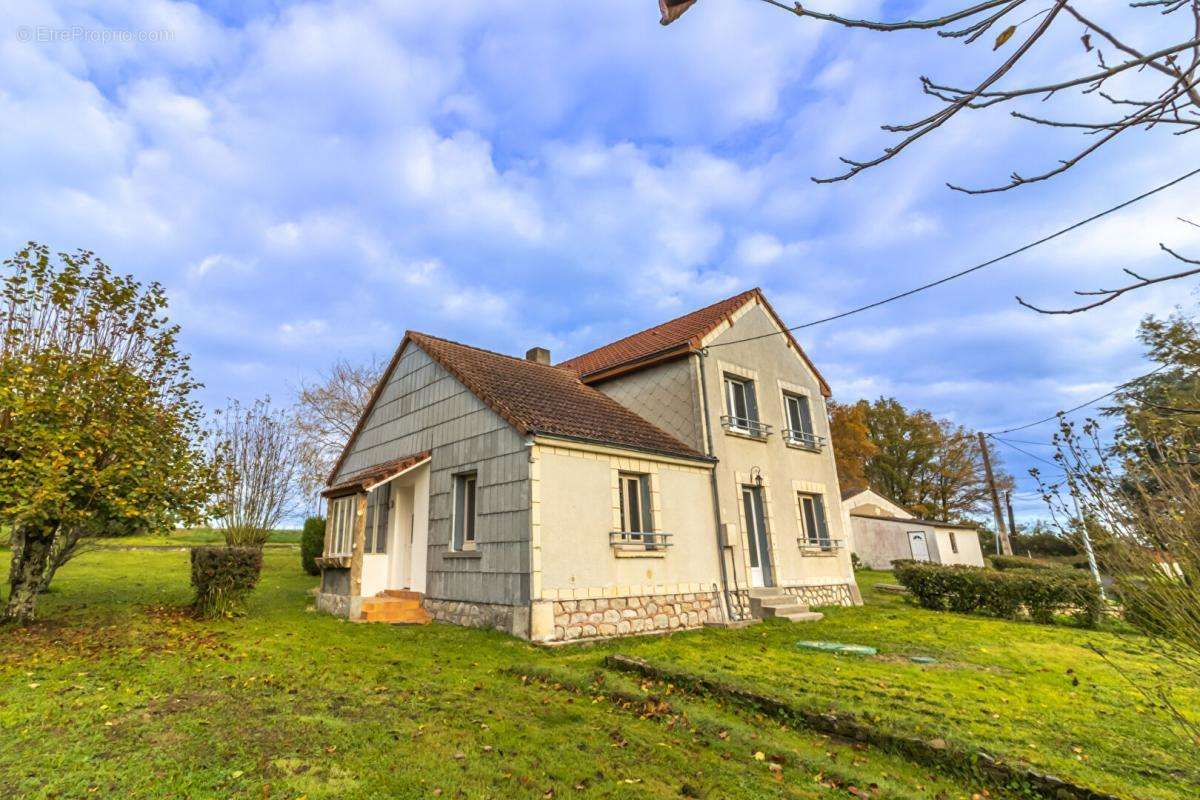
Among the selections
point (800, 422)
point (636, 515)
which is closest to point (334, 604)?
point (636, 515)

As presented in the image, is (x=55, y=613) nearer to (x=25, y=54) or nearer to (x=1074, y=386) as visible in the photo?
(x=25, y=54)

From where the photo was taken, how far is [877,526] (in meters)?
25.8

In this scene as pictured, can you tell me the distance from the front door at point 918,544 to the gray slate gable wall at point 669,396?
19.1 metres

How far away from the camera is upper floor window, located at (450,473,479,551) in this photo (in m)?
10.8

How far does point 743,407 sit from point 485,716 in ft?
35.5

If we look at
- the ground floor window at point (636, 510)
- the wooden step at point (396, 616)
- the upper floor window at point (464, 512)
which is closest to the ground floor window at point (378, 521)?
the wooden step at point (396, 616)

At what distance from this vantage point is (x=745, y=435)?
44.4 feet

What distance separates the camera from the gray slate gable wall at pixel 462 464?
372 inches

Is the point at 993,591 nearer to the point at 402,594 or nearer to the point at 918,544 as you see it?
the point at 918,544

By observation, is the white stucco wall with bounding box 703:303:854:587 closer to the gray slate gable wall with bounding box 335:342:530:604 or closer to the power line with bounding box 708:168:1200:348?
the power line with bounding box 708:168:1200:348

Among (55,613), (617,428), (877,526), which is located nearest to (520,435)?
(617,428)

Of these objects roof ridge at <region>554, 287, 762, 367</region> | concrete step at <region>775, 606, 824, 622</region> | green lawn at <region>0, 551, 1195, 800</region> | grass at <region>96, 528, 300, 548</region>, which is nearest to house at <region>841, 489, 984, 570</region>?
roof ridge at <region>554, 287, 762, 367</region>

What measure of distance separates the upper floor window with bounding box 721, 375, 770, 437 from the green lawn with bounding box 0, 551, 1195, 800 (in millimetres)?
5834

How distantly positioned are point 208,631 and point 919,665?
439 inches
